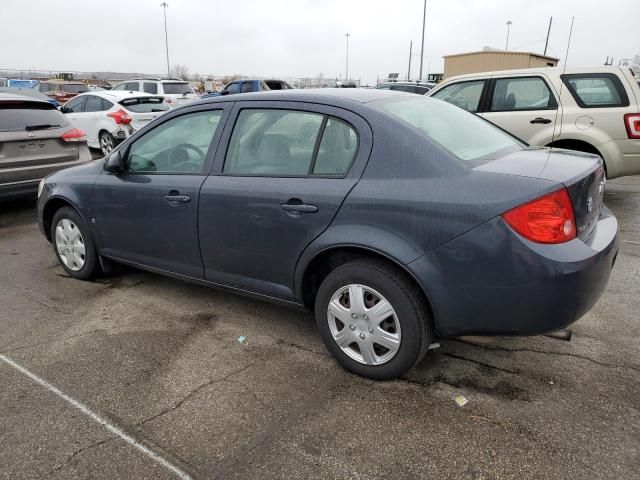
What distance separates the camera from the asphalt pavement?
2275 mm

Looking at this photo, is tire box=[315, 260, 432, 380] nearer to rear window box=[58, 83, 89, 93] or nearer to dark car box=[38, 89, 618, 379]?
dark car box=[38, 89, 618, 379]

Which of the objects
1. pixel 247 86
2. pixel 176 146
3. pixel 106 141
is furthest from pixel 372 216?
pixel 247 86

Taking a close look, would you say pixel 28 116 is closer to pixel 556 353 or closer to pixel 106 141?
pixel 106 141

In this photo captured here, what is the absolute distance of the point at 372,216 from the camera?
8.78ft

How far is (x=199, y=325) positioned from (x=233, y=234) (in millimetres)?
827

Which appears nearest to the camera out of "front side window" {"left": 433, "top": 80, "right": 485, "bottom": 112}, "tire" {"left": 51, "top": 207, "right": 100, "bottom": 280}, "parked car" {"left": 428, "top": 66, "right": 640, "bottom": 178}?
"tire" {"left": 51, "top": 207, "right": 100, "bottom": 280}

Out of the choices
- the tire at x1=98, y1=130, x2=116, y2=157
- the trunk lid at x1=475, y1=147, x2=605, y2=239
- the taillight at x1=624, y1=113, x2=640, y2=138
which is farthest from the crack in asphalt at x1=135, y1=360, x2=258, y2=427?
the tire at x1=98, y1=130, x2=116, y2=157

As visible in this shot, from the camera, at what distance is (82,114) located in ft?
38.7

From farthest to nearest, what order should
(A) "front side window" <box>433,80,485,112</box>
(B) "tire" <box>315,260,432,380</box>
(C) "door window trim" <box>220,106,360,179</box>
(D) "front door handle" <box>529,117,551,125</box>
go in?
(A) "front side window" <box>433,80,485,112</box>, (D) "front door handle" <box>529,117,551,125</box>, (C) "door window trim" <box>220,106,360,179</box>, (B) "tire" <box>315,260,432,380</box>

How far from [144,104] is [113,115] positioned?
0.79 meters

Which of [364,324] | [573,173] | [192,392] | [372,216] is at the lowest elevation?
[192,392]

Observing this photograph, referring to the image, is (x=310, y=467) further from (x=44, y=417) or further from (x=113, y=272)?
(x=113, y=272)

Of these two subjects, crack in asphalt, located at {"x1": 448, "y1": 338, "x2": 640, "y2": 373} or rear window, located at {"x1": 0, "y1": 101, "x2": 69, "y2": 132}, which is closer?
crack in asphalt, located at {"x1": 448, "y1": 338, "x2": 640, "y2": 373}

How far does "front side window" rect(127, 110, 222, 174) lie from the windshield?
4.20ft
